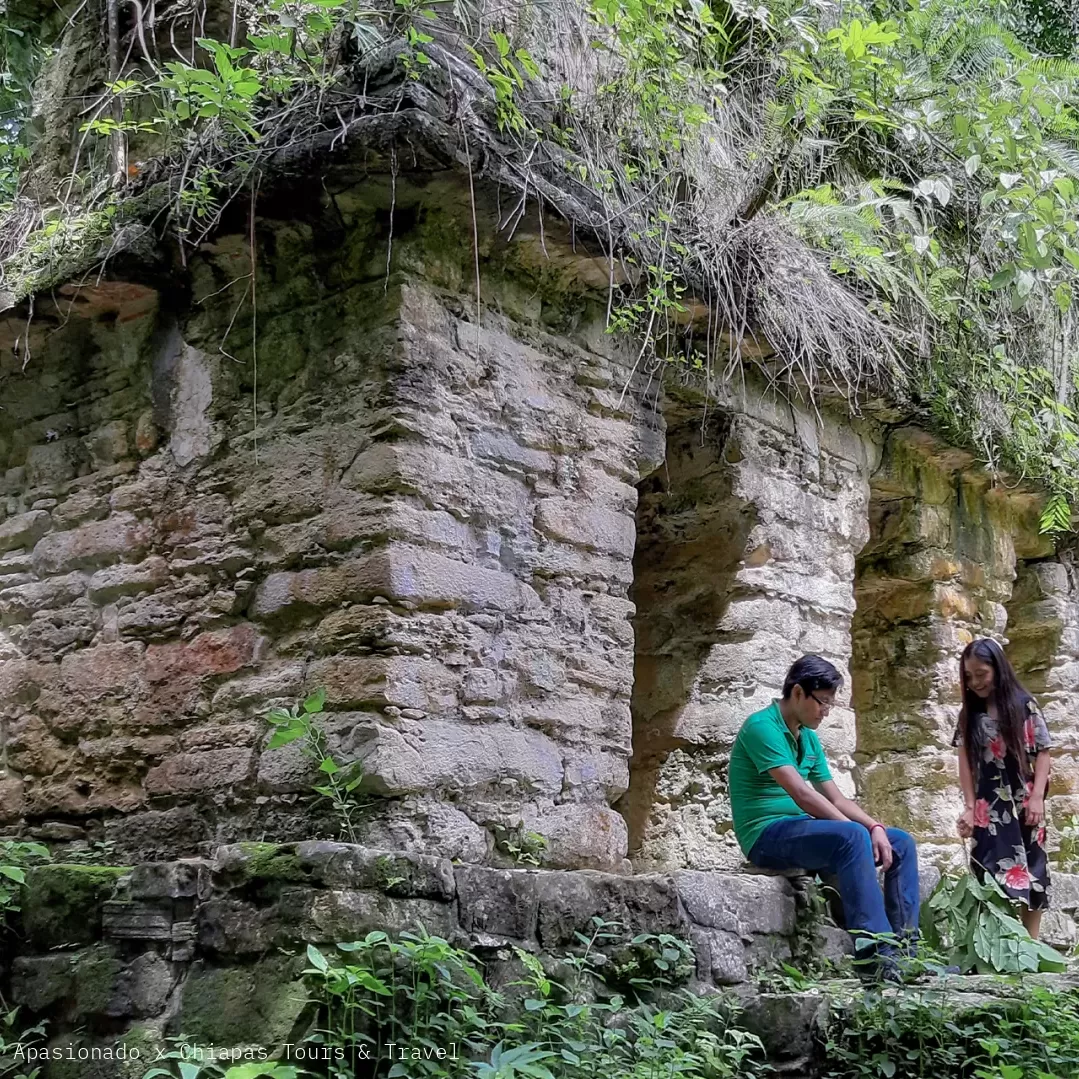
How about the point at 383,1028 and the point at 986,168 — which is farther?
the point at 986,168

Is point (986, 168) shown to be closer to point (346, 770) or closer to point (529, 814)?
point (529, 814)

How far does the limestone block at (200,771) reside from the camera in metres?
3.82

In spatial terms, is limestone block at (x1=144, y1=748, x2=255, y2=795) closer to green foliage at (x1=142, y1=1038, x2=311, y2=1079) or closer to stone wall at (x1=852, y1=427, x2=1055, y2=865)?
green foliage at (x1=142, y1=1038, x2=311, y2=1079)

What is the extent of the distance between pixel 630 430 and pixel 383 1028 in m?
2.29

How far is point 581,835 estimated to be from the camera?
4.06m

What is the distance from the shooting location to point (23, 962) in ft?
11.2

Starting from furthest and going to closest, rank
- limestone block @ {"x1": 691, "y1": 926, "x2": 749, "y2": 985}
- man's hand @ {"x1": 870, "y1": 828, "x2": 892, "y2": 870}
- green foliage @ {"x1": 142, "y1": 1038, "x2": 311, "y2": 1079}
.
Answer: man's hand @ {"x1": 870, "y1": 828, "x2": 892, "y2": 870} < limestone block @ {"x1": 691, "y1": 926, "x2": 749, "y2": 985} < green foliage @ {"x1": 142, "y1": 1038, "x2": 311, "y2": 1079}

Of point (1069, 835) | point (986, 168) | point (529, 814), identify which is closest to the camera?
point (529, 814)

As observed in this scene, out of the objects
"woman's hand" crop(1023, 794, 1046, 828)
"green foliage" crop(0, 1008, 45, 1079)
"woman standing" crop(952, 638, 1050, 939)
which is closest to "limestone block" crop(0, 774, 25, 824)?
"green foliage" crop(0, 1008, 45, 1079)

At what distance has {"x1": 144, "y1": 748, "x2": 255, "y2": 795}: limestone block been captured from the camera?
3.82 m

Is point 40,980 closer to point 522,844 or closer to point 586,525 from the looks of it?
point 522,844

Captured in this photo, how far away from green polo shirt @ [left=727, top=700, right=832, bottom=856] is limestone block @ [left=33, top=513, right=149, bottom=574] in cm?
202

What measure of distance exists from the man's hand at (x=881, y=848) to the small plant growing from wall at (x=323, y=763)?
1.72 m

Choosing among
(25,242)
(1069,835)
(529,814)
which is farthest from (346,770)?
(1069,835)
